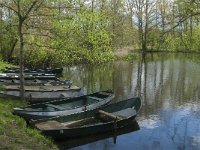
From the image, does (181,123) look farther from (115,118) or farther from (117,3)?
(117,3)

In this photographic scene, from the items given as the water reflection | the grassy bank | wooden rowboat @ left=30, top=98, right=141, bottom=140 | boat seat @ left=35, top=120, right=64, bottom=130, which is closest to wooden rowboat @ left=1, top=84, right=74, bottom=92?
the grassy bank

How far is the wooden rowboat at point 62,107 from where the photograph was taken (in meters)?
18.4

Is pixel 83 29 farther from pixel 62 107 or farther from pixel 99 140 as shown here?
pixel 99 140

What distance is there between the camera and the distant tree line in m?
8.76

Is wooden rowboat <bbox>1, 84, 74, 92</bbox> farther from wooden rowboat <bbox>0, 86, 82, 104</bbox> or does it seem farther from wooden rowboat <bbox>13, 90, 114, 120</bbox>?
wooden rowboat <bbox>13, 90, 114, 120</bbox>

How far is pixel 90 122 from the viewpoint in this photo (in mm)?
19766

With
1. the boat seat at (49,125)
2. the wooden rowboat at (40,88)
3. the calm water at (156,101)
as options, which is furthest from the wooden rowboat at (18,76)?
the boat seat at (49,125)

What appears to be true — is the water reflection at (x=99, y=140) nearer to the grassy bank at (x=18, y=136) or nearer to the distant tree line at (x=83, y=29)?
the grassy bank at (x=18, y=136)

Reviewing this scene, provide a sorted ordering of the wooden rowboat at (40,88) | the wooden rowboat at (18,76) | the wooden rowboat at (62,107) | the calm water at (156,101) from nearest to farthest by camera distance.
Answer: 1. the calm water at (156,101)
2. the wooden rowboat at (62,107)
3. the wooden rowboat at (40,88)
4. the wooden rowboat at (18,76)

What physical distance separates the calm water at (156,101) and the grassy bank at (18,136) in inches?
92.7

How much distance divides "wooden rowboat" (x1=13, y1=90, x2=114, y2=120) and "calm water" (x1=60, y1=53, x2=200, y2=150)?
2.97m

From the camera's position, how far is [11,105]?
20656 mm

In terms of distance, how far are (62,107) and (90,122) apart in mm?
2583

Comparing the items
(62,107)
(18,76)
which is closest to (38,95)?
(62,107)
